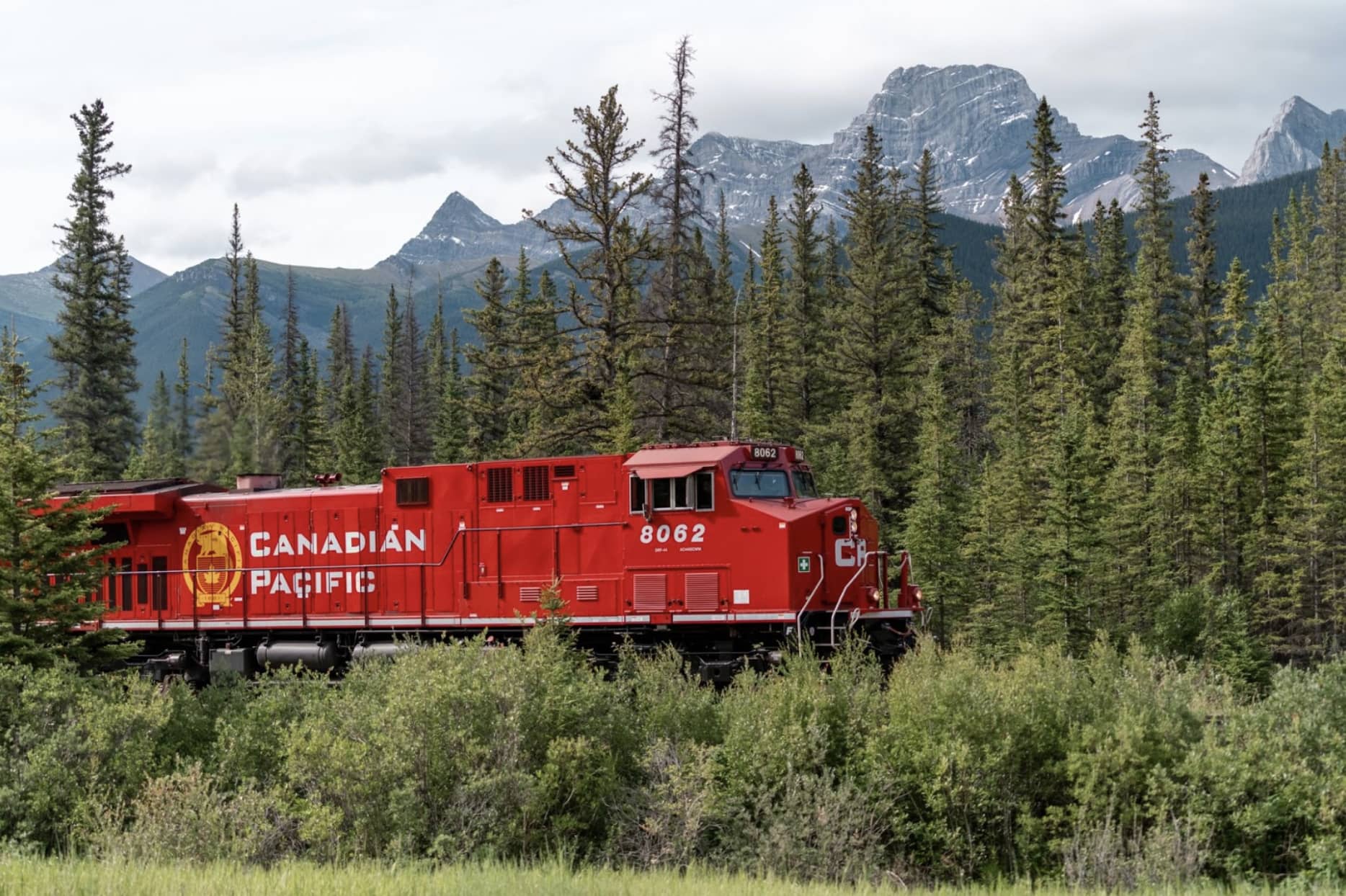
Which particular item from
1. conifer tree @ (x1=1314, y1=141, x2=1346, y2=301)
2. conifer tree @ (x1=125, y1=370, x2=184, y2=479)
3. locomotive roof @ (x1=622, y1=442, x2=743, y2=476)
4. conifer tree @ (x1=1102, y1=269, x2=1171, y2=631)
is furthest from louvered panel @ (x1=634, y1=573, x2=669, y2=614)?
Result: conifer tree @ (x1=1314, y1=141, x2=1346, y2=301)

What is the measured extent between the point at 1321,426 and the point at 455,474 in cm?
3698

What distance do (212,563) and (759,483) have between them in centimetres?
1229

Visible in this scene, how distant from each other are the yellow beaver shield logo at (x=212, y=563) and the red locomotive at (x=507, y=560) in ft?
0.11

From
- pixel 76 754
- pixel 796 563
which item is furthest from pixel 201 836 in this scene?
pixel 796 563

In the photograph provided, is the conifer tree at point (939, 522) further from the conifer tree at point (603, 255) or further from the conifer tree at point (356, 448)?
the conifer tree at point (356, 448)

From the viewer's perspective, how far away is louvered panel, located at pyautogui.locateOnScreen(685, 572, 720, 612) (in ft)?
69.2

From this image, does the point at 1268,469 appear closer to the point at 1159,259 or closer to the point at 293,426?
the point at 1159,259

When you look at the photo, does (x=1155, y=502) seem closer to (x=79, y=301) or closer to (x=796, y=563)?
(x=796, y=563)

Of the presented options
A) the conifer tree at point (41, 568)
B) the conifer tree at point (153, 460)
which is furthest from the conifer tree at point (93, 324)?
the conifer tree at point (41, 568)

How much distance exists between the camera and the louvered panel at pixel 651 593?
21.5 metres

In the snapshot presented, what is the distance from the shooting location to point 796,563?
2070 cm

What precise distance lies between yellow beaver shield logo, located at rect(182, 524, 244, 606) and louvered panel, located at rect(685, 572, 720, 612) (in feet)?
34.0

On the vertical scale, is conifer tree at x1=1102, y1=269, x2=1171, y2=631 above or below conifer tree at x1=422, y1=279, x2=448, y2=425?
below

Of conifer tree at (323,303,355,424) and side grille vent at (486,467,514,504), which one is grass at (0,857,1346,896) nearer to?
side grille vent at (486,467,514,504)
